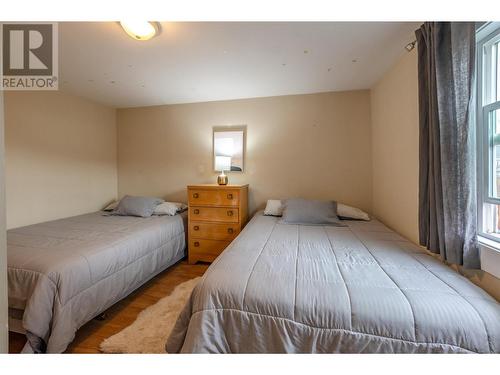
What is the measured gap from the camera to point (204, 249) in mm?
2453

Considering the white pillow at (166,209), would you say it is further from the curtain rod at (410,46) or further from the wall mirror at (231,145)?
the curtain rod at (410,46)

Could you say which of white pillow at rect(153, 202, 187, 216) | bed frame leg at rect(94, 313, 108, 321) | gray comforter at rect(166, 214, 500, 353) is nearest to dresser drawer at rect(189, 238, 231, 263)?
white pillow at rect(153, 202, 187, 216)

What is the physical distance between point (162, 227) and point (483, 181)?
8.15 feet

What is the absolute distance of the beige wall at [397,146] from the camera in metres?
1.59

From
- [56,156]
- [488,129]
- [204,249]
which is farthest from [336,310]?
[56,156]

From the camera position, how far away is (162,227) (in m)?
2.20

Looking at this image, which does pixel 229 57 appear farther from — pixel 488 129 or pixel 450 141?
pixel 488 129

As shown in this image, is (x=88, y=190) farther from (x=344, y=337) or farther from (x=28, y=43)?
(x=344, y=337)

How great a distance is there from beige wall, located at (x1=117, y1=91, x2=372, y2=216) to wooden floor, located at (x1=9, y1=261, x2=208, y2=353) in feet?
3.62

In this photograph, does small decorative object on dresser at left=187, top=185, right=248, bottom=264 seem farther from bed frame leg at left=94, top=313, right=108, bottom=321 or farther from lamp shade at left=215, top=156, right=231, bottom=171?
bed frame leg at left=94, top=313, right=108, bottom=321

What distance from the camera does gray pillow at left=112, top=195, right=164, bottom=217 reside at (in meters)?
2.53
